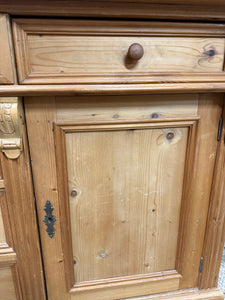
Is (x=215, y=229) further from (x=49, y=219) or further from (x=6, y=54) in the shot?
(x=6, y=54)

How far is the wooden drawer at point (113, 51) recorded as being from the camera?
1.60ft

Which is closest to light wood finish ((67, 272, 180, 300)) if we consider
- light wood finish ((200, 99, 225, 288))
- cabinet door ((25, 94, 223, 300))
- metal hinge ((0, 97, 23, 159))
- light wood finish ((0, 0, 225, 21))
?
cabinet door ((25, 94, 223, 300))

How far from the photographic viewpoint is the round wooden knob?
0.50m

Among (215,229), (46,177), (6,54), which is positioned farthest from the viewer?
(215,229)

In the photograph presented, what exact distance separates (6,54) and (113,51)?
0.73ft

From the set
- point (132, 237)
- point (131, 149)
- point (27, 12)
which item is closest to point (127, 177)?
point (131, 149)

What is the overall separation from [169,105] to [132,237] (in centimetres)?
40

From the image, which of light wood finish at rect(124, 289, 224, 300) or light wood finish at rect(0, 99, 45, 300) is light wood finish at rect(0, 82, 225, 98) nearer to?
light wood finish at rect(0, 99, 45, 300)

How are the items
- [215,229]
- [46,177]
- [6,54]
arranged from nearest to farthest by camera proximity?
[6,54], [46,177], [215,229]

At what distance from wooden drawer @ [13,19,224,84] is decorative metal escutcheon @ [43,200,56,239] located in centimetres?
32

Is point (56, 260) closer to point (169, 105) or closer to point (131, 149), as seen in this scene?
point (131, 149)

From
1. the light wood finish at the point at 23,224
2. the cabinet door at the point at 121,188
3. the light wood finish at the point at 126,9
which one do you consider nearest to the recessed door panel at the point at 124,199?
the cabinet door at the point at 121,188

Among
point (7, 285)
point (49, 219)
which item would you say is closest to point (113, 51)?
point (49, 219)

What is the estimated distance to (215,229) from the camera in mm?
718
